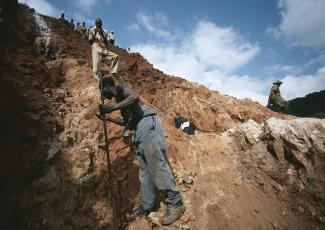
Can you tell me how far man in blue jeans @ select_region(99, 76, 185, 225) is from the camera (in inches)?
135

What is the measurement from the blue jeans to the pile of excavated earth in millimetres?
347

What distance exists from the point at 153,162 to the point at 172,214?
76cm

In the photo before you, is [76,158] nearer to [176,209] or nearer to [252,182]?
[176,209]

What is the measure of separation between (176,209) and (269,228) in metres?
1.34

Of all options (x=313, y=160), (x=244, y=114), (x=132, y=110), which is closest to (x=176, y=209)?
(x=132, y=110)

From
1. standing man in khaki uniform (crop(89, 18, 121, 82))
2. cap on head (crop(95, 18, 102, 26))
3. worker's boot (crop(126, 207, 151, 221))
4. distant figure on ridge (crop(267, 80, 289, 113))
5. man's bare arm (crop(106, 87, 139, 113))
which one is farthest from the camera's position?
distant figure on ridge (crop(267, 80, 289, 113))

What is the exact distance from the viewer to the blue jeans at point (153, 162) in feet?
11.3

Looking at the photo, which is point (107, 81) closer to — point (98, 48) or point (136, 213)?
point (136, 213)

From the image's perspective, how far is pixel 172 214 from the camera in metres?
3.44

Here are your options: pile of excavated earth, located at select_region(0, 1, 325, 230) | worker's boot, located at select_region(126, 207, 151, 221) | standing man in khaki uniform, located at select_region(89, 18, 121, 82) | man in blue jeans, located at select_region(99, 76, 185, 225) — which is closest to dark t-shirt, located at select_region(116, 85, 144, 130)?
man in blue jeans, located at select_region(99, 76, 185, 225)

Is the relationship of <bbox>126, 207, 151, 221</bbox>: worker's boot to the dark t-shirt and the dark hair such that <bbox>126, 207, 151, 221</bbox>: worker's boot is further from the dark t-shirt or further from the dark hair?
the dark hair

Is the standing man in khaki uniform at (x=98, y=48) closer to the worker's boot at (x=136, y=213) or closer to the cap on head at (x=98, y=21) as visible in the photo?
the cap on head at (x=98, y=21)

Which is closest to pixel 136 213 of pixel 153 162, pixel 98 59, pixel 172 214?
pixel 172 214

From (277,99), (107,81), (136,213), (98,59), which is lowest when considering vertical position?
(136,213)
